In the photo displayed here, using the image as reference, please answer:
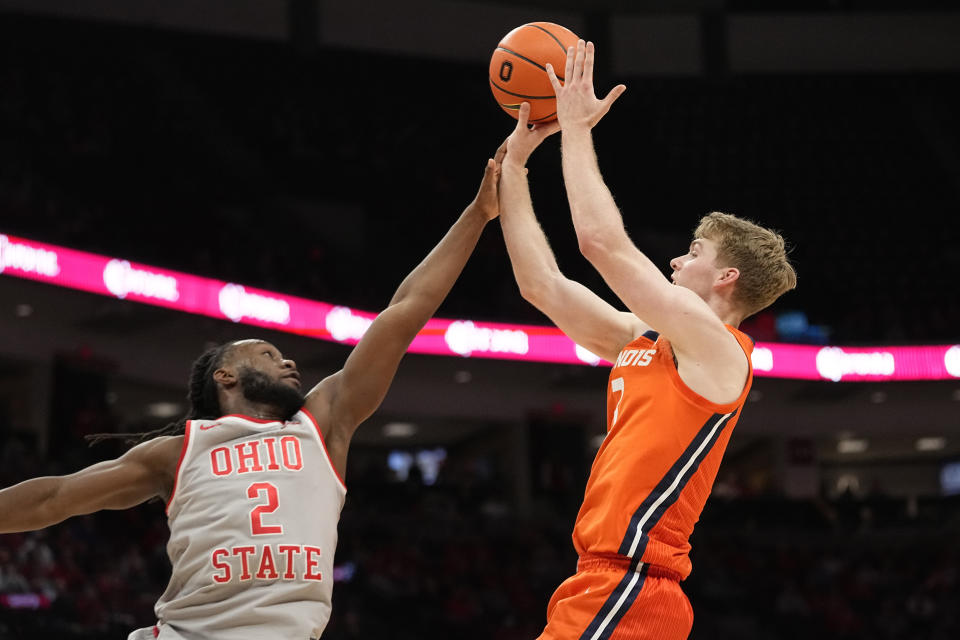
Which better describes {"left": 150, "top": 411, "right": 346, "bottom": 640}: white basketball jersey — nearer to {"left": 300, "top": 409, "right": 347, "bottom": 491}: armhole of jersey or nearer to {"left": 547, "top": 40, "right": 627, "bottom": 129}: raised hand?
{"left": 300, "top": 409, "right": 347, "bottom": 491}: armhole of jersey

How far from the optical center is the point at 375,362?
11.3 feet

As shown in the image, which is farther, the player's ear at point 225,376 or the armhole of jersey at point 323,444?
the player's ear at point 225,376

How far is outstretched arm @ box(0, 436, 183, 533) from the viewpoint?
118 inches

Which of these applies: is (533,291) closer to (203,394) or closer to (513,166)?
(513,166)

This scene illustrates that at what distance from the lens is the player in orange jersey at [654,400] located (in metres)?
2.99

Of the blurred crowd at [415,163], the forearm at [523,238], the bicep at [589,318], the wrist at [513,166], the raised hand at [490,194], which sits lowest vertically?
the bicep at [589,318]

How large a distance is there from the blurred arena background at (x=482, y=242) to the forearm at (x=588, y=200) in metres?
9.10

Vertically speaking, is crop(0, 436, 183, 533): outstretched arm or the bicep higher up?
the bicep

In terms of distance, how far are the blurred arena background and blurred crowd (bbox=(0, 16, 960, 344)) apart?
0.06 meters

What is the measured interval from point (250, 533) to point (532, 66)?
1766 millimetres

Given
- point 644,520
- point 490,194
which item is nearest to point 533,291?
point 490,194

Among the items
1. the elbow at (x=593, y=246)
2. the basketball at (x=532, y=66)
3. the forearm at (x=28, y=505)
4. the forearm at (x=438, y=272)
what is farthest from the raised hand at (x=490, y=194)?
the forearm at (x=28, y=505)

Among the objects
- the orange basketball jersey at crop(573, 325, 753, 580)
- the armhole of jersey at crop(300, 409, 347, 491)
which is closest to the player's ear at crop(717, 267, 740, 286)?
the orange basketball jersey at crop(573, 325, 753, 580)

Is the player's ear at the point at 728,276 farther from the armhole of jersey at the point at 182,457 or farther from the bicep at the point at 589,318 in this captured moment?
the armhole of jersey at the point at 182,457
